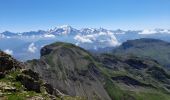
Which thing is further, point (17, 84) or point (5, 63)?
point (5, 63)

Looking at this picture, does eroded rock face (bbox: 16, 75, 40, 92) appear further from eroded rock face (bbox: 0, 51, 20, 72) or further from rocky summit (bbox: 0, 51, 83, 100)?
eroded rock face (bbox: 0, 51, 20, 72)

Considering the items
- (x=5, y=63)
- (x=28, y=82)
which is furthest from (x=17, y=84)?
(x=5, y=63)

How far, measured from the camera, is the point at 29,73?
88.2 m

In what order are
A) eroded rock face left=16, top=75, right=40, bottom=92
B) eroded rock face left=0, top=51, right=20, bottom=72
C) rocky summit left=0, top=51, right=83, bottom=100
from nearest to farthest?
rocky summit left=0, top=51, right=83, bottom=100 → eroded rock face left=16, top=75, right=40, bottom=92 → eroded rock face left=0, top=51, right=20, bottom=72

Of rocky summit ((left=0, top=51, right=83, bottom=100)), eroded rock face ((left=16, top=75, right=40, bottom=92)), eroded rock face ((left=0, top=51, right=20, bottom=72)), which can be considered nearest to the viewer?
rocky summit ((left=0, top=51, right=83, bottom=100))

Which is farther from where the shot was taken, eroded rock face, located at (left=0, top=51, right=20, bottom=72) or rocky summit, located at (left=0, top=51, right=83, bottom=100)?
eroded rock face, located at (left=0, top=51, right=20, bottom=72)

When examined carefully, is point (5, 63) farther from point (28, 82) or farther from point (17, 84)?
point (17, 84)

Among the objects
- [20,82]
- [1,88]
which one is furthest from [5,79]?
[1,88]

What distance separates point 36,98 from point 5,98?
5334mm

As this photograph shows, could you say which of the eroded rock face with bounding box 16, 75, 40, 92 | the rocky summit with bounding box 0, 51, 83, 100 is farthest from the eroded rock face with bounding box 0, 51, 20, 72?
the eroded rock face with bounding box 16, 75, 40, 92

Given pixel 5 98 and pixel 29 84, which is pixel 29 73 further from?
pixel 5 98

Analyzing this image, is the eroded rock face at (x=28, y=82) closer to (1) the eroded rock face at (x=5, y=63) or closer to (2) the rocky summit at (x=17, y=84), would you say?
(2) the rocky summit at (x=17, y=84)

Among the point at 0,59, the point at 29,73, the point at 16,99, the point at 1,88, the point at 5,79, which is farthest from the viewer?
the point at 29,73

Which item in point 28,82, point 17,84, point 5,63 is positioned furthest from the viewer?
point 5,63
